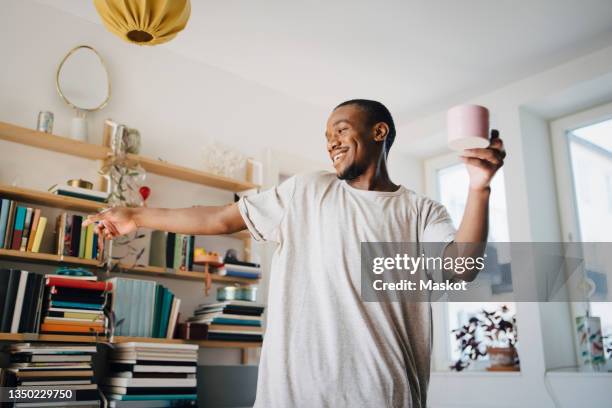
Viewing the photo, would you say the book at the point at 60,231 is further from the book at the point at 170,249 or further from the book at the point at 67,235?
the book at the point at 170,249

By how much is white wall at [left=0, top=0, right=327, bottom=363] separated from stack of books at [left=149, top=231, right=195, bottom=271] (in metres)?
0.21

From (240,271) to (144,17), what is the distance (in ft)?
6.01

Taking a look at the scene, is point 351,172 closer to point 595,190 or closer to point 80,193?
point 80,193

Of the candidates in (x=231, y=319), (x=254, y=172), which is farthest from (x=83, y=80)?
(x=231, y=319)

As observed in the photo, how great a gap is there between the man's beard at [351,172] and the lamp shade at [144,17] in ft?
2.62

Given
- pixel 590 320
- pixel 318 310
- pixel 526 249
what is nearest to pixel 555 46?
pixel 526 249

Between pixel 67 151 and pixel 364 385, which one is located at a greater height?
pixel 67 151

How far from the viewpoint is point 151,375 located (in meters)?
2.61

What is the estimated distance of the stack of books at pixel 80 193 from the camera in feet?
8.91

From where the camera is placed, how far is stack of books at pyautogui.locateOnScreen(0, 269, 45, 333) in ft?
7.76

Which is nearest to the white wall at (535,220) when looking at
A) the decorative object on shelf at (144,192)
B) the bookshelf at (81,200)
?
the bookshelf at (81,200)

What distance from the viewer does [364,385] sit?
1187 millimetres

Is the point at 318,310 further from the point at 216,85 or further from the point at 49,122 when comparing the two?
the point at 216,85

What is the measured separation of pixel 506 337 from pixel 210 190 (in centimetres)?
224
